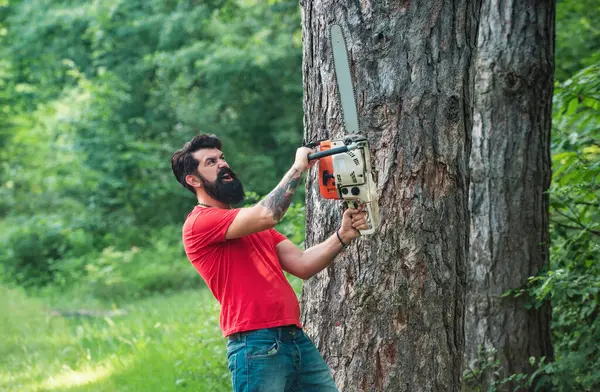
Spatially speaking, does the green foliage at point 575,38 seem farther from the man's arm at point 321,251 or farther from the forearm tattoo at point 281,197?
the forearm tattoo at point 281,197

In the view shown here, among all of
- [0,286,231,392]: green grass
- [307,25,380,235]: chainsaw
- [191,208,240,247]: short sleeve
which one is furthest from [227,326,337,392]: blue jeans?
[0,286,231,392]: green grass

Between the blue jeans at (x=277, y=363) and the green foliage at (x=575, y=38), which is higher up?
the green foliage at (x=575, y=38)

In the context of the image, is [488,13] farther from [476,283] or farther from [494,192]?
[476,283]

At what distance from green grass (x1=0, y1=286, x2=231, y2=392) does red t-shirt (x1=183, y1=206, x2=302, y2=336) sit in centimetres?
232

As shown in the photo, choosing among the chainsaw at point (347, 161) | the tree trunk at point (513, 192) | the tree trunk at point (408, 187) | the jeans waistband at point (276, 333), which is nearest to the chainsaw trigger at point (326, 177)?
the chainsaw at point (347, 161)

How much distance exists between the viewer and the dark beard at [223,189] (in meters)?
3.32

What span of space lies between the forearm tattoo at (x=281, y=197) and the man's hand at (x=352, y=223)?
308 mm

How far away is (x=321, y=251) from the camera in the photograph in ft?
10.6

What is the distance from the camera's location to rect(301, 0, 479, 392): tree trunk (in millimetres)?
3174

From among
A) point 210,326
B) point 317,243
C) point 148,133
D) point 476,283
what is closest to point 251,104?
point 148,133

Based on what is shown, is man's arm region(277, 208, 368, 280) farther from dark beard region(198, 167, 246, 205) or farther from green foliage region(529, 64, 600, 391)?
green foliage region(529, 64, 600, 391)

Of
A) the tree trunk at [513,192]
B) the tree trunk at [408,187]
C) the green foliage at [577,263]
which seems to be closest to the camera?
the tree trunk at [408,187]

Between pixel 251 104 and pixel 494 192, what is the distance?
1272 centimetres

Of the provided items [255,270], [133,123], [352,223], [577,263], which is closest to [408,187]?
[352,223]
